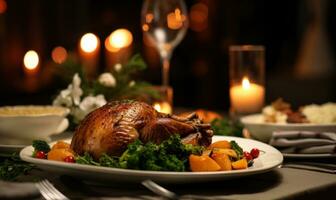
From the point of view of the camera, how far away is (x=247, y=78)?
2.14 meters

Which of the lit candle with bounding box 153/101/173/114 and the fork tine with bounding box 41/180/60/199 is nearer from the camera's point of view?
the fork tine with bounding box 41/180/60/199

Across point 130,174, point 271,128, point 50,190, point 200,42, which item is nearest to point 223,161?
point 130,174

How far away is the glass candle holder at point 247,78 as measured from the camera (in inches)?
83.4

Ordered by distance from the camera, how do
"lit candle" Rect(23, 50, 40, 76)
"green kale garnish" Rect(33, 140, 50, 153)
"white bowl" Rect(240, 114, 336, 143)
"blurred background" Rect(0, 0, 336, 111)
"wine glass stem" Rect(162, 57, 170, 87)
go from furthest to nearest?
"blurred background" Rect(0, 0, 336, 111)
"lit candle" Rect(23, 50, 40, 76)
"wine glass stem" Rect(162, 57, 170, 87)
"white bowl" Rect(240, 114, 336, 143)
"green kale garnish" Rect(33, 140, 50, 153)

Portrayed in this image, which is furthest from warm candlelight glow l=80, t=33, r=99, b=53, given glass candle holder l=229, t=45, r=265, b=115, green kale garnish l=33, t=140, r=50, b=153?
green kale garnish l=33, t=140, r=50, b=153

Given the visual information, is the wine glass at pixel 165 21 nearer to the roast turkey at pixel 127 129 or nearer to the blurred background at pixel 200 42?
the roast turkey at pixel 127 129

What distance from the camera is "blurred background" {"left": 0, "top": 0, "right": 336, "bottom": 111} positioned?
216 inches

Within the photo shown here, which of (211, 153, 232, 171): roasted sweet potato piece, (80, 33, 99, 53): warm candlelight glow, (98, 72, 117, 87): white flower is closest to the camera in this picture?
(211, 153, 232, 171): roasted sweet potato piece

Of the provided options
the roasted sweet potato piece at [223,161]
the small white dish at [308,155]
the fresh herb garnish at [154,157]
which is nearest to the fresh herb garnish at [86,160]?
the fresh herb garnish at [154,157]

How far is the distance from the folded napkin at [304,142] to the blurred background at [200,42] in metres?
3.49

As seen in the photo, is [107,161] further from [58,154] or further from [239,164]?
[239,164]

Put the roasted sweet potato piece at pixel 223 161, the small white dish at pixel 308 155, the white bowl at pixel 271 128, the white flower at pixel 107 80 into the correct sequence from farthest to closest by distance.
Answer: the white flower at pixel 107 80 → the white bowl at pixel 271 128 → the small white dish at pixel 308 155 → the roasted sweet potato piece at pixel 223 161

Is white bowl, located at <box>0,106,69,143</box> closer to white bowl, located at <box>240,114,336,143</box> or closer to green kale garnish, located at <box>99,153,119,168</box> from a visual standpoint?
green kale garnish, located at <box>99,153,119,168</box>

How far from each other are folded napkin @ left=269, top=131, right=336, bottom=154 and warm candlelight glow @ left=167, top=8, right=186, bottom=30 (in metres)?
0.96
